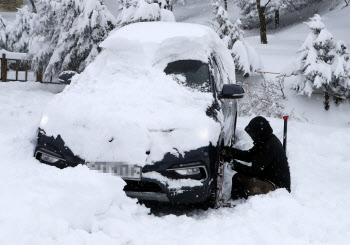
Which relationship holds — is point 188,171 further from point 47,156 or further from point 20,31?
point 20,31

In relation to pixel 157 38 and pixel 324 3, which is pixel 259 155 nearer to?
pixel 157 38

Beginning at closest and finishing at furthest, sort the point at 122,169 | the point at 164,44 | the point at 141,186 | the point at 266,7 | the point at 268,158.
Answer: the point at 122,169 → the point at 141,186 → the point at 268,158 → the point at 164,44 → the point at 266,7

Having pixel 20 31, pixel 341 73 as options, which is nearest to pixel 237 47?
pixel 341 73

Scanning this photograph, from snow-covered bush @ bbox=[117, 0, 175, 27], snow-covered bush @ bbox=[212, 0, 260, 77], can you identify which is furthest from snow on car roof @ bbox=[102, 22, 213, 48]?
snow-covered bush @ bbox=[212, 0, 260, 77]

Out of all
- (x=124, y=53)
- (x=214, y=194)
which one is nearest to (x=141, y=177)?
(x=214, y=194)

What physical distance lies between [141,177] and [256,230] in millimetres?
1187

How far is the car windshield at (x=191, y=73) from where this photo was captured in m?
4.73

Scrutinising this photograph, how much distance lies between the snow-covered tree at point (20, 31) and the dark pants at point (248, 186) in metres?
28.1

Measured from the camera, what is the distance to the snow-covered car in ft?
12.5

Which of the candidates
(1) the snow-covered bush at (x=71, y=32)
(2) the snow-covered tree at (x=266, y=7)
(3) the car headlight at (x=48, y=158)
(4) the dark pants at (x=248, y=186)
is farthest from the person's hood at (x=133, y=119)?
(2) the snow-covered tree at (x=266, y=7)

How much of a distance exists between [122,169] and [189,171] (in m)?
0.67

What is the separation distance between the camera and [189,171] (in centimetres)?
387

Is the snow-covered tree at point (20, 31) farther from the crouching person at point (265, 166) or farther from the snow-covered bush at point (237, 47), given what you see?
the crouching person at point (265, 166)

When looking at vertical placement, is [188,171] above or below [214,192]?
above
